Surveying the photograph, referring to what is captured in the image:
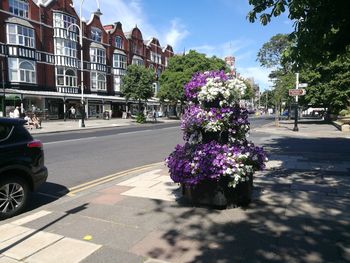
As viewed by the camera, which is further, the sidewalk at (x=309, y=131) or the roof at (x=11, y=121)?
the sidewalk at (x=309, y=131)

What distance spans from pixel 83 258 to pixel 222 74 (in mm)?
3543

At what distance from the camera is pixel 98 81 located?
51531 millimetres

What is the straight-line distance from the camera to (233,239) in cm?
442

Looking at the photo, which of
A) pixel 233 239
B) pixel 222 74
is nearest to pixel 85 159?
pixel 222 74

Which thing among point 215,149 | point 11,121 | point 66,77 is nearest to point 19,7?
point 66,77

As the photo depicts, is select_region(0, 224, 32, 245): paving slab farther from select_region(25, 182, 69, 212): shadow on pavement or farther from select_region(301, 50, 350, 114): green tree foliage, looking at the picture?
select_region(301, 50, 350, 114): green tree foliage

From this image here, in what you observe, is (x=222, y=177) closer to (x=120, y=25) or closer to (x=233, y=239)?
(x=233, y=239)

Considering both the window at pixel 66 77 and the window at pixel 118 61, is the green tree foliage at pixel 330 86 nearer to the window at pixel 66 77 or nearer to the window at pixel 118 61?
the window at pixel 66 77

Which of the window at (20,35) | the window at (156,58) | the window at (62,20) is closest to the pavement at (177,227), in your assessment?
the window at (20,35)

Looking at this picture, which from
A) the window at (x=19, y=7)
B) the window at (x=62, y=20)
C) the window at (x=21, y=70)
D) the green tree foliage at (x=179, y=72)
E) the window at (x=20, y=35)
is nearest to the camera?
the window at (x=20, y=35)

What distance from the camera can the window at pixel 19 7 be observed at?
37.6 meters

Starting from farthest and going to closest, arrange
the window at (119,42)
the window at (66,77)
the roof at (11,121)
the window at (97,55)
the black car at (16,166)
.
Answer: the window at (119,42) < the window at (97,55) < the window at (66,77) < the roof at (11,121) < the black car at (16,166)

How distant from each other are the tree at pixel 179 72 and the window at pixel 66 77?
12.4m

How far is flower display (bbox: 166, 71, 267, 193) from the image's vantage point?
5211mm
